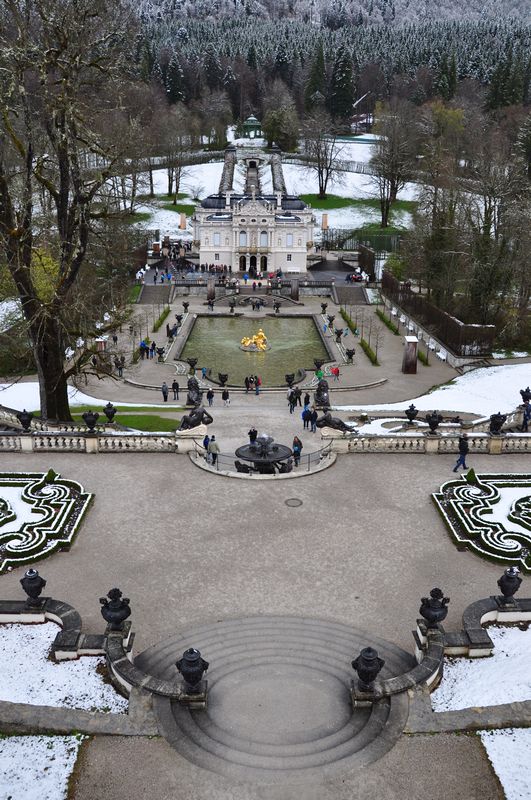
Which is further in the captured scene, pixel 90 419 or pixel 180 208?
pixel 180 208

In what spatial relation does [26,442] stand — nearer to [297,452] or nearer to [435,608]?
[297,452]

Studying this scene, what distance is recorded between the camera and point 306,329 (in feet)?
206

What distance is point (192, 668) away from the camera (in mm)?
13711

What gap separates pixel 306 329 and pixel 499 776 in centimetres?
5192

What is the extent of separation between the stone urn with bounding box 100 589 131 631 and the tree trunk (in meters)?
15.1

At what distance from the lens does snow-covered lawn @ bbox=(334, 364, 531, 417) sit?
123 ft

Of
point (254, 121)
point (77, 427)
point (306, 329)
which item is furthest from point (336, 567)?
point (254, 121)

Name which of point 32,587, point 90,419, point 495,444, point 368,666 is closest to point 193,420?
point 90,419

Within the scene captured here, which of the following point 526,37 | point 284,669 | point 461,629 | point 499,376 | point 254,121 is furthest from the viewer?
point 526,37

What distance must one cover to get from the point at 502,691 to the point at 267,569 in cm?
705

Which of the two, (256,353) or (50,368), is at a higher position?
(50,368)

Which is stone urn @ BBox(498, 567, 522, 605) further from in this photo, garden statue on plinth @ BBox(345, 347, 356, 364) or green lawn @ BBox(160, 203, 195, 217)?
green lawn @ BBox(160, 203, 195, 217)

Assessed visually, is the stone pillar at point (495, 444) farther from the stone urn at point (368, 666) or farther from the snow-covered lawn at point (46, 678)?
the snow-covered lawn at point (46, 678)

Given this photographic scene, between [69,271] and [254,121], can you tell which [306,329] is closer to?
[69,271]
